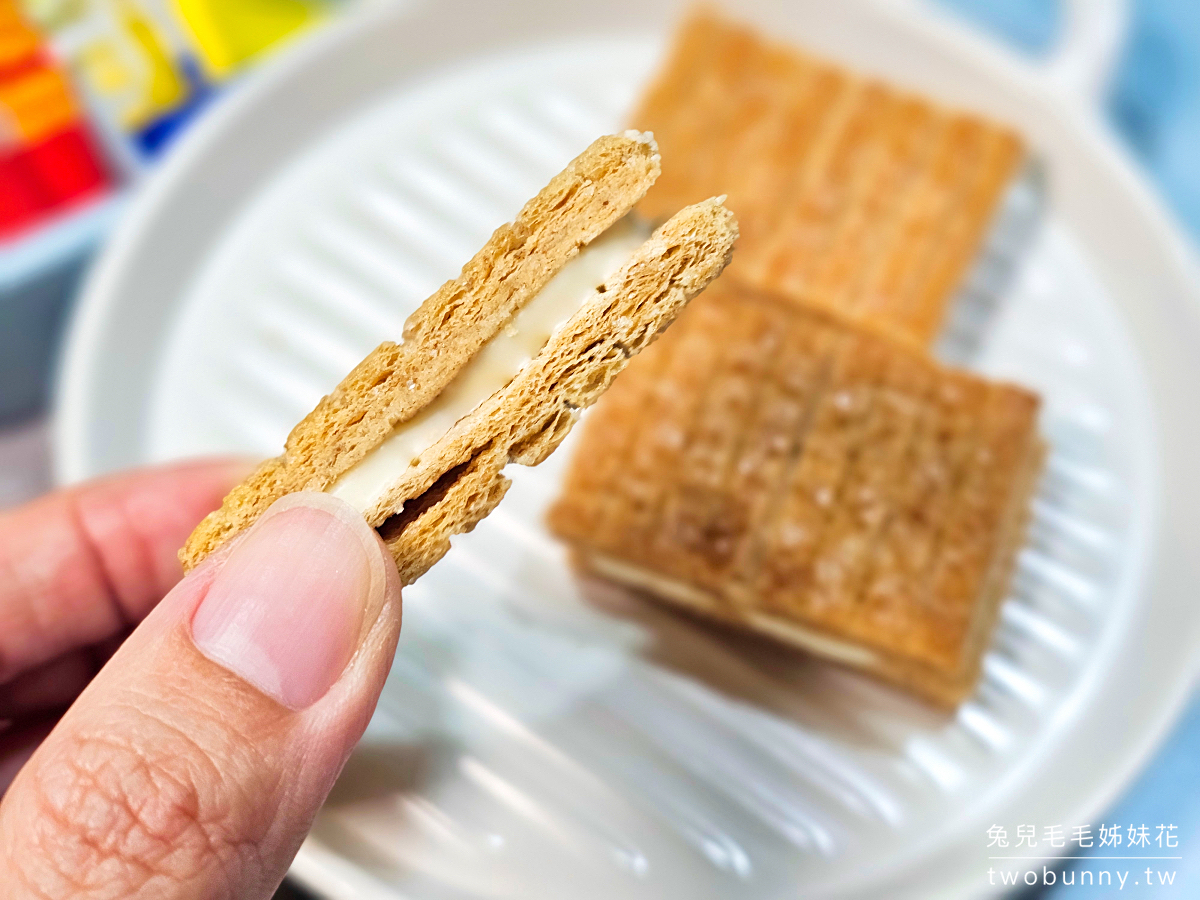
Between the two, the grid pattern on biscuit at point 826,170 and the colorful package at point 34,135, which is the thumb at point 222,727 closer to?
the grid pattern on biscuit at point 826,170

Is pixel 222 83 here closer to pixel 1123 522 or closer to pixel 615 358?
pixel 615 358

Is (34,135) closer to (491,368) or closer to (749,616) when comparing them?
(491,368)

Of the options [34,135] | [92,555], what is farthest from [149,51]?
[92,555]

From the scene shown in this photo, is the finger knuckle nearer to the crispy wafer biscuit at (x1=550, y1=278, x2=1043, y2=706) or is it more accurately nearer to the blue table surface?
the crispy wafer biscuit at (x1=550, y1=278, x2=1043, y2=706)

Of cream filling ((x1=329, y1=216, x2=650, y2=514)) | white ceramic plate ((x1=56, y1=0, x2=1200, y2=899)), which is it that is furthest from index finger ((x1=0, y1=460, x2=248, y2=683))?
cream filling ((x1=329, y1=216, x2=650, y2=514))

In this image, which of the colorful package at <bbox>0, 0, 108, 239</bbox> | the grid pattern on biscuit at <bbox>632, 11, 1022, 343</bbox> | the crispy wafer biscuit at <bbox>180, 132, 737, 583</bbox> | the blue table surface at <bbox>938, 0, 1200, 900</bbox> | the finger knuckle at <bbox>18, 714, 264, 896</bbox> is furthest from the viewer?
the blue table surface at <bbox>938, 0, 1200, 900</bbox>

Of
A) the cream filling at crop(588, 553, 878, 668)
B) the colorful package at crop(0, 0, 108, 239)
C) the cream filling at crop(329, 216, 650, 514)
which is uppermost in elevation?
the colorful package at crop(0, 0, 108, 239)

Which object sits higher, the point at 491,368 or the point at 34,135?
the point at 34,135
